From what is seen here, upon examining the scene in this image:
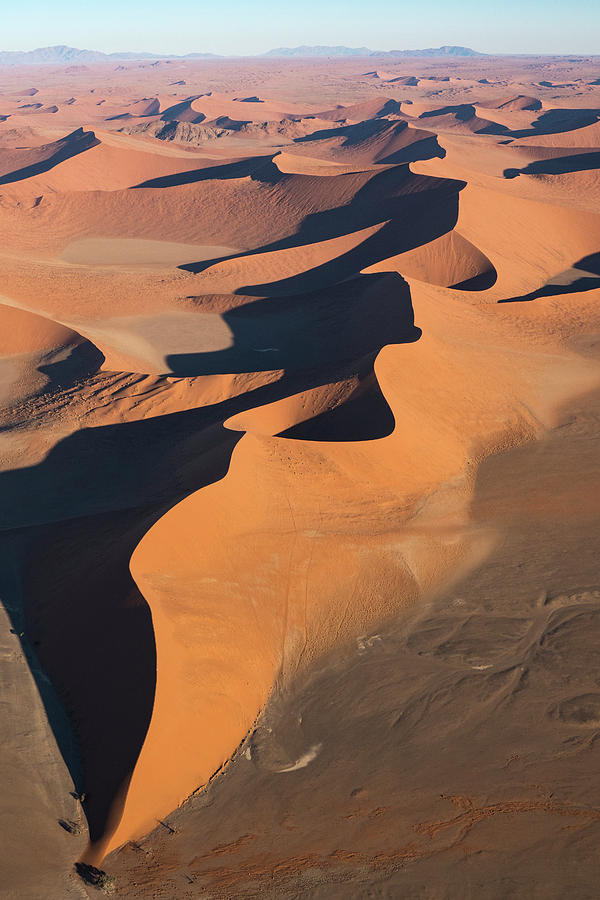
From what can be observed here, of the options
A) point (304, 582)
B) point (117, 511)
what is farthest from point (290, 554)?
point (117, 511)

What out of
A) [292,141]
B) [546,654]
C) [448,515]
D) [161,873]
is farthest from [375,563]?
[292,141]

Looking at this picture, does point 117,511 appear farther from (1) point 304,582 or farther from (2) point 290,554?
(1) point 304,582

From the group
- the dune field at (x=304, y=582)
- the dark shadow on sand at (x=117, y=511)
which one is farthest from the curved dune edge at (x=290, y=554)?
the dark shadow on sand at (x=117, y=511)

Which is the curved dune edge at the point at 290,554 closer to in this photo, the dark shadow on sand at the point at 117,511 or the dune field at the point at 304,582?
the dune field at the point at 304,582

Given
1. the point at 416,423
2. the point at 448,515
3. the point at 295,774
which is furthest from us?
the point at 416,423

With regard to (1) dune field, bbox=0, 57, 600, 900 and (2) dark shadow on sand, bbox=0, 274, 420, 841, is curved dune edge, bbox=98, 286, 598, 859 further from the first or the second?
(2) dark shadow on sand, bbox=0, 274, 420, 841

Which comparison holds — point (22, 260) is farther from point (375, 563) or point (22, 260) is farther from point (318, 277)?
point (375, 563)
